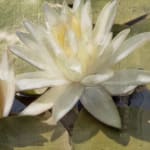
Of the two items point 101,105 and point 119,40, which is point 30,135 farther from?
point 119,40

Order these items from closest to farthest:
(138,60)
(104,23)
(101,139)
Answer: (101,139)
(104,23)
(138,60)

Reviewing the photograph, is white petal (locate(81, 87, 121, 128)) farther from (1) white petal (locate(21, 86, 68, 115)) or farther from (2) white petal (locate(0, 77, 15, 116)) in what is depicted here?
(2) white petal (locate(0, 77, 15, 116))

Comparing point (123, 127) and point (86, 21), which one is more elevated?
point (86, 21)

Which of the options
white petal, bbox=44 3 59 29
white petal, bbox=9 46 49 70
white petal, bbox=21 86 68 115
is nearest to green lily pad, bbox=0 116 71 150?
white petal, bbox=21 86 68 115

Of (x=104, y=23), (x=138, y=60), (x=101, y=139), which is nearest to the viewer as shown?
(x=101, y=139)

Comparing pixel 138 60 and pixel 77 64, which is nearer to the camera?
pixel 77 64

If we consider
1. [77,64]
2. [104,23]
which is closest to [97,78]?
[77,64]
